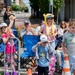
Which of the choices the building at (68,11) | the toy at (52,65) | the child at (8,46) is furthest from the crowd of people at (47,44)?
the building at (68,11)

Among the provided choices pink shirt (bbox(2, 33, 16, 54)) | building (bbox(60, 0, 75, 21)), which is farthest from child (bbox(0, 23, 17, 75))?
building (bbox(60, 0, 75, 21))

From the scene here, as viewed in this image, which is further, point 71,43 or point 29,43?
point 29,43

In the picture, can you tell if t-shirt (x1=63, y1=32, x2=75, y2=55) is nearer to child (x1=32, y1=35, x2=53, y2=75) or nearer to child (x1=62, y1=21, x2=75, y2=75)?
child (x1=62, y1=21, x2=75, y2=75)

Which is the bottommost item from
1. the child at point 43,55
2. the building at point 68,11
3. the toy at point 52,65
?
the building at point 68,11

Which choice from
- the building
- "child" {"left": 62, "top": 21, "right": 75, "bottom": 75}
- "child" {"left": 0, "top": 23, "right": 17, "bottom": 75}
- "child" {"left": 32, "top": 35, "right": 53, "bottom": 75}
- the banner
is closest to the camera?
"child" {"left": 62, "top": 21, "right": 75, "bottom": 75}

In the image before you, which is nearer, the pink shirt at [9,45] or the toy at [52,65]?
the pink shirt at [9,45]

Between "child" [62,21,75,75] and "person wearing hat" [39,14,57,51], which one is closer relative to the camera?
"child" [62,21,75,75]

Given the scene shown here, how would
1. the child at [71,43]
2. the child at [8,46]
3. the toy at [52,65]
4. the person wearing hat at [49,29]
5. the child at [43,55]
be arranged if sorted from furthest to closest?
the person wearing hat at [49,29] → the toy at [52,65] → the child at [8,46] → the child at [43,55] → the child at [71,43]

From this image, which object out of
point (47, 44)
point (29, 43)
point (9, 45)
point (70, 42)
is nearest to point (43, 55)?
point (47, 44)

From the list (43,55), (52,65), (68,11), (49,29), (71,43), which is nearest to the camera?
(71,43)

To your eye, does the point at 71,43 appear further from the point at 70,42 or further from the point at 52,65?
the point at 52,65

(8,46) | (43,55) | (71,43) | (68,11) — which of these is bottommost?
(68,11)

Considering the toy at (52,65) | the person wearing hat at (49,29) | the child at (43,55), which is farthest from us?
the person wearing hat at (49,29)

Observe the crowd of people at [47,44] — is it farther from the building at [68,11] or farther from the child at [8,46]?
the building at [68,11]
